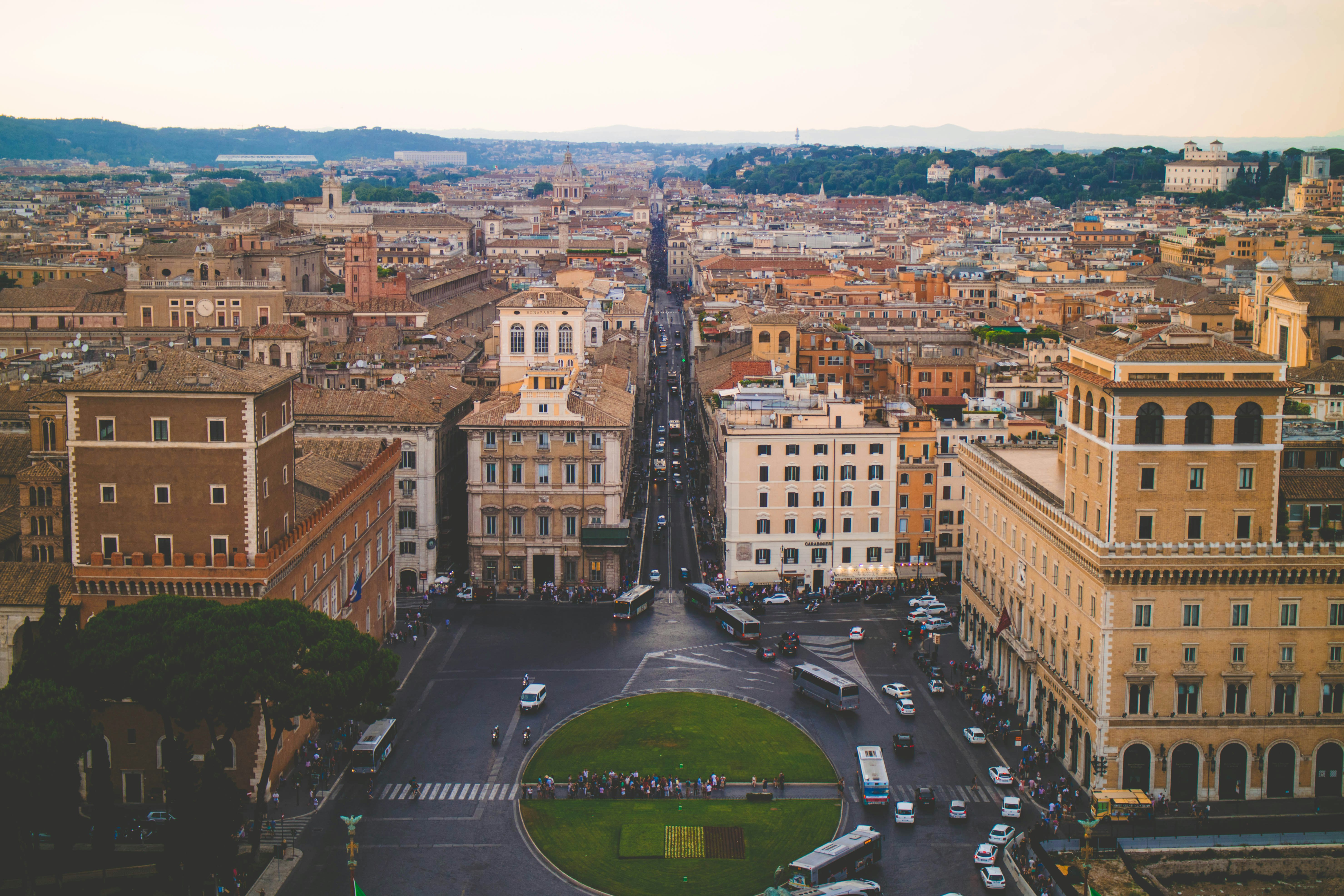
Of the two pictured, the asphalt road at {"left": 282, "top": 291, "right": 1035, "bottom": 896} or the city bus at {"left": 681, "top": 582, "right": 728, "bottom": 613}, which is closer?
the asphalt road at {"left": 282, "top": 291, "right": 1035, "bottom": 896}

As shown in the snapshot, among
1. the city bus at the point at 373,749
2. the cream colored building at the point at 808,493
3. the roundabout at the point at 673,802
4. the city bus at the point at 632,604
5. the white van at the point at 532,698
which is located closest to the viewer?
the roundabout at the point at 673,802

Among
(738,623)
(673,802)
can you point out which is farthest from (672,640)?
(673,802)

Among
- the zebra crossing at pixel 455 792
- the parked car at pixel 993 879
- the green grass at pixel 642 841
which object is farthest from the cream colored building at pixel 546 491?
the parked car at pixel 993 879

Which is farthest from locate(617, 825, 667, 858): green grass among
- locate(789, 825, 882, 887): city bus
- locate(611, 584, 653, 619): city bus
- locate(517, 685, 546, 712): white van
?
locate(611, 584, 653, 619): city bus

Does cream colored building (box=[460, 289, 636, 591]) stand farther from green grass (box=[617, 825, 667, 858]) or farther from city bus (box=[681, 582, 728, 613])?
green grass (box=[617, 825, 667, 858])

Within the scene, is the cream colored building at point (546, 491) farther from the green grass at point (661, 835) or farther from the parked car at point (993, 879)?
the parked car at point (993, 879)

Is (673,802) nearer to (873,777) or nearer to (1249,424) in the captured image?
(873,777)

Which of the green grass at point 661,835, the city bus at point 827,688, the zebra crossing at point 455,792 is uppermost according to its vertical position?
the city bus at point 827,688
